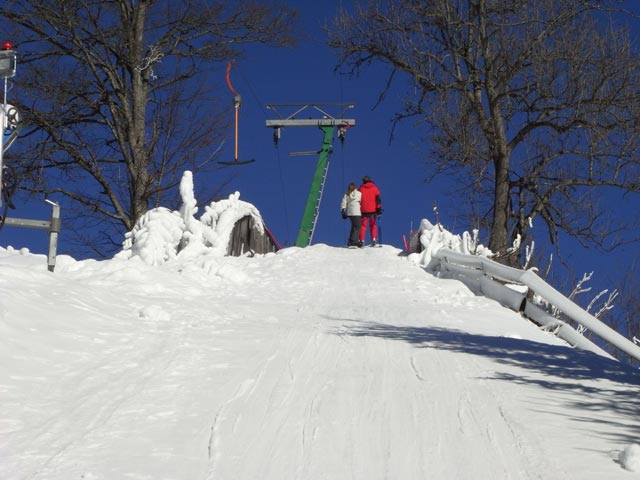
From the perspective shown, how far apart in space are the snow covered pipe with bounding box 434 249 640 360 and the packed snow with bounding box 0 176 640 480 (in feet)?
1.57

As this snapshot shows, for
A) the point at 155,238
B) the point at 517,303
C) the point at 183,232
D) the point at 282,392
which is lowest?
the point at 282,392

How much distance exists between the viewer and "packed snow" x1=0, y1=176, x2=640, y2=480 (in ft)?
14.4

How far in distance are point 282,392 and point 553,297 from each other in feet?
16.2

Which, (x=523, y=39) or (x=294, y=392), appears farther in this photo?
(x=523, y=39)

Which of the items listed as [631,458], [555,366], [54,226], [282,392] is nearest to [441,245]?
[54,226]

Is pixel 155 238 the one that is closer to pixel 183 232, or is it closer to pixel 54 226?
pixel 183 232

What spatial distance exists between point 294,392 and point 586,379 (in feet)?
7.45

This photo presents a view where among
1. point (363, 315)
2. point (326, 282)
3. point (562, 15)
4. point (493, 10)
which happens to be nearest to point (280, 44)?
point (493, 10)

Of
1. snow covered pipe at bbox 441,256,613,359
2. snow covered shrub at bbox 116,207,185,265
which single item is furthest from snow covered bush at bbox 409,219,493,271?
snow covered shrub at bbox 116,207,185,265

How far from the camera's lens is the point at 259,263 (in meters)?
15.3

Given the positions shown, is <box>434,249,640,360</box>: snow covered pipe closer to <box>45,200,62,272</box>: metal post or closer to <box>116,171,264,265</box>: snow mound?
<box>116,171,264,265</box>: snow mound

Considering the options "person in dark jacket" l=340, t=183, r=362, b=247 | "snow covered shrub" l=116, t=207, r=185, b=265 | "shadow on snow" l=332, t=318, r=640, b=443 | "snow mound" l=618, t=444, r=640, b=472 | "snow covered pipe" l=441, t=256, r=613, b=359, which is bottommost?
"snow mound" l=618, t=444, r=640, b=472

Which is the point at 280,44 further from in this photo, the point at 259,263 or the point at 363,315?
the point at 363,315

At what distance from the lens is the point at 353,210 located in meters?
20.5
